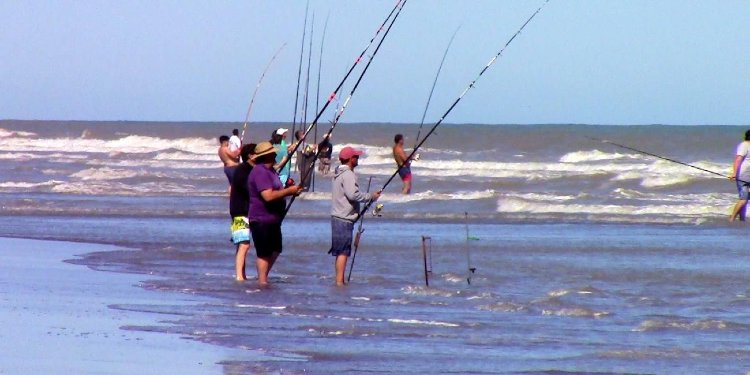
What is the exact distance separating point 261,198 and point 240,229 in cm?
57

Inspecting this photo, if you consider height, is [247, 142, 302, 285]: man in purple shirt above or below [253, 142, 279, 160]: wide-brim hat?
below

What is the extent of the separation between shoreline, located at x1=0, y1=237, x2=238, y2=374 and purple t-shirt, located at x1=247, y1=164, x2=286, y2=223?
909 millimetres

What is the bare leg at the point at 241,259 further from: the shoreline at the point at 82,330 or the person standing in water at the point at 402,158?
the person standing in water at the point at 402,158

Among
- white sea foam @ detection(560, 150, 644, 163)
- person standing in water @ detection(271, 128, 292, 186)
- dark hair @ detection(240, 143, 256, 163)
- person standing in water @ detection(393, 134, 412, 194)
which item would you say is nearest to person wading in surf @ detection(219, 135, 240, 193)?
person standing in water @ detection(271, 128, 292, 186)

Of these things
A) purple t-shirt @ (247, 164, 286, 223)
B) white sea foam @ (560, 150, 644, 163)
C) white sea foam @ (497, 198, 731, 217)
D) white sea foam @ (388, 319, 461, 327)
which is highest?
purple t-shirt @ (247, 164, 286, 223)

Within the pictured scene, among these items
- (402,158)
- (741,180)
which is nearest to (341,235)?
(741,180)

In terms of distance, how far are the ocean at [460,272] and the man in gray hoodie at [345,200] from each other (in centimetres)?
36

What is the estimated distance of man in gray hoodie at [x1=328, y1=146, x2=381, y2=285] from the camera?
995cm

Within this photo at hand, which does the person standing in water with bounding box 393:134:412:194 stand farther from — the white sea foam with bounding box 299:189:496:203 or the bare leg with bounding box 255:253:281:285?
the bare leg with bounding box 255:253:281:285

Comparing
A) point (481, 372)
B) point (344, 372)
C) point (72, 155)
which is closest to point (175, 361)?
point (344, 372)

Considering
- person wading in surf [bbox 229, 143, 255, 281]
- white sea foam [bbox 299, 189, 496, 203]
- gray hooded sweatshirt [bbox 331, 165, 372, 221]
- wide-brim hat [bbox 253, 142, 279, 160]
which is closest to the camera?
wide-brim hat [bbox 253, 142, 279, 160]

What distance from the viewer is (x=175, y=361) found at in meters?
6.69

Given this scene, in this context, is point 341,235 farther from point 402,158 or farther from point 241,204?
point 402,158

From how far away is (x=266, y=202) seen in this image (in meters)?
9.79
